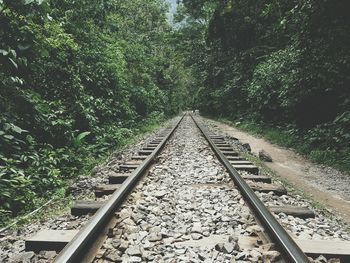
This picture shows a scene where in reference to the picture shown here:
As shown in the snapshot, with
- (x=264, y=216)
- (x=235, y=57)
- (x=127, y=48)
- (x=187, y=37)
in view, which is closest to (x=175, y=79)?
(x=187, y=37)

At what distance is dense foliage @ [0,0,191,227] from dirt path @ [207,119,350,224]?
4455 millimetres

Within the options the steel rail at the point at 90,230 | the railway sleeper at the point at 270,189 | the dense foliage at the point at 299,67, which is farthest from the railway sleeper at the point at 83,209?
the dense foliage at the point at 299,67

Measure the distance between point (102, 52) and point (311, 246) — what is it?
10.8 meters

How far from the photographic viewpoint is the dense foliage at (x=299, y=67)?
359 inches

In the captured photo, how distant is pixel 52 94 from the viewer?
8.87 m

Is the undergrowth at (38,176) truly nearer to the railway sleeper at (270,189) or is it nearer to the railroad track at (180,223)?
the railroad track at (180,223)

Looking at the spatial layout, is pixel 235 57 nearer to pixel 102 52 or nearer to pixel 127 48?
pixel 127 48

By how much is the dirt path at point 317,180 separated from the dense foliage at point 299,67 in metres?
0.53

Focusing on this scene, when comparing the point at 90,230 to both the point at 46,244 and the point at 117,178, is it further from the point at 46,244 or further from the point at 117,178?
the point at 117,178

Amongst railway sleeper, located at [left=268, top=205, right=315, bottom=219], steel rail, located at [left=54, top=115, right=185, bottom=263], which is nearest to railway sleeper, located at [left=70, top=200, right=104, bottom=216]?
steel rail, located at [left=54, top=115, right=185, bottom=263]

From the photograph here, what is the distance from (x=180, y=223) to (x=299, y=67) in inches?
354

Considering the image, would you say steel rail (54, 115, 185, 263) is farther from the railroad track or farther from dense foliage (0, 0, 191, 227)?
dense foliage (0, 0, 191, 227)

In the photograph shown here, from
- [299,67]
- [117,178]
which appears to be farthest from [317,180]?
[299,67]

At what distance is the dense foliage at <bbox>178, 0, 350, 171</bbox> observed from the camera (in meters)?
9.11
